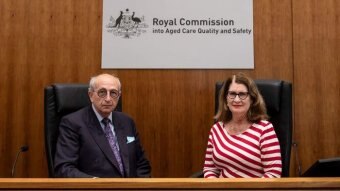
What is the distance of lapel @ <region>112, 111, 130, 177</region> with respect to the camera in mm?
2430

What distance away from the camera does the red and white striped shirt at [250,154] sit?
2164 millimetres

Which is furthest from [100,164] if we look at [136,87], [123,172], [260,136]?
[136,87]

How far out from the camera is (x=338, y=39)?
3.40m

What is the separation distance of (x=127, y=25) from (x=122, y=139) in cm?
129

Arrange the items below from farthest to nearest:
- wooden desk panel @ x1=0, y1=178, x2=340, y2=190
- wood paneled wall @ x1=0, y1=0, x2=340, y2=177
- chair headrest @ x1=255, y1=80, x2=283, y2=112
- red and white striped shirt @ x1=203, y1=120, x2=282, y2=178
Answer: wood paneled wall @ x1=0, y1=0, x2=340, y2=177
chair headrest @ x1=255, y1=80, x2=283, y2=112
red and white striped shirt @ x1=203, y1=120, x2=282, y2=178
wooden desk panel @ x1=0, y1=178, x2=340, y2=190

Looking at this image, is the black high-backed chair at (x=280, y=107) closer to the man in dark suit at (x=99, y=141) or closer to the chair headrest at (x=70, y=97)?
the man in dark suit at (x=99, y=141)

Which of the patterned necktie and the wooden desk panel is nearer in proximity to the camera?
the wooden desk panel

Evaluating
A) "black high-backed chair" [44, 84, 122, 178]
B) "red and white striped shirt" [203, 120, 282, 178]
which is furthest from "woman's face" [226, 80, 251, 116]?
"black high-backed chair" [44, 84, 122, 178]

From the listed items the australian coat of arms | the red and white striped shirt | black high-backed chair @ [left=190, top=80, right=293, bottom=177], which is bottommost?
the red and white striped shirt

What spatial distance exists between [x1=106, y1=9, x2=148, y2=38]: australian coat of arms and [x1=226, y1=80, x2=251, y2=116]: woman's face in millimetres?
1334

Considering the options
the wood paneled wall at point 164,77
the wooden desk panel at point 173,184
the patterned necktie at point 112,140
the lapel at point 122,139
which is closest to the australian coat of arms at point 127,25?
the wood paneled wall at point 164,77

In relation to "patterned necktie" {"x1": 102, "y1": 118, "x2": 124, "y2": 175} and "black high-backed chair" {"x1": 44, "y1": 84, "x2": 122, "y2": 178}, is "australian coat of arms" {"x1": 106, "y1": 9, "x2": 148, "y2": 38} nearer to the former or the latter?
"black high-backed chair" {"x1": 44, "y1": 84, "x2": 122, "y2": 178}

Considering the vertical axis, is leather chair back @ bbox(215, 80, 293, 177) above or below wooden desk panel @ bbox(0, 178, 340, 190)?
above

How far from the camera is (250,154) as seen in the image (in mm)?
2182
